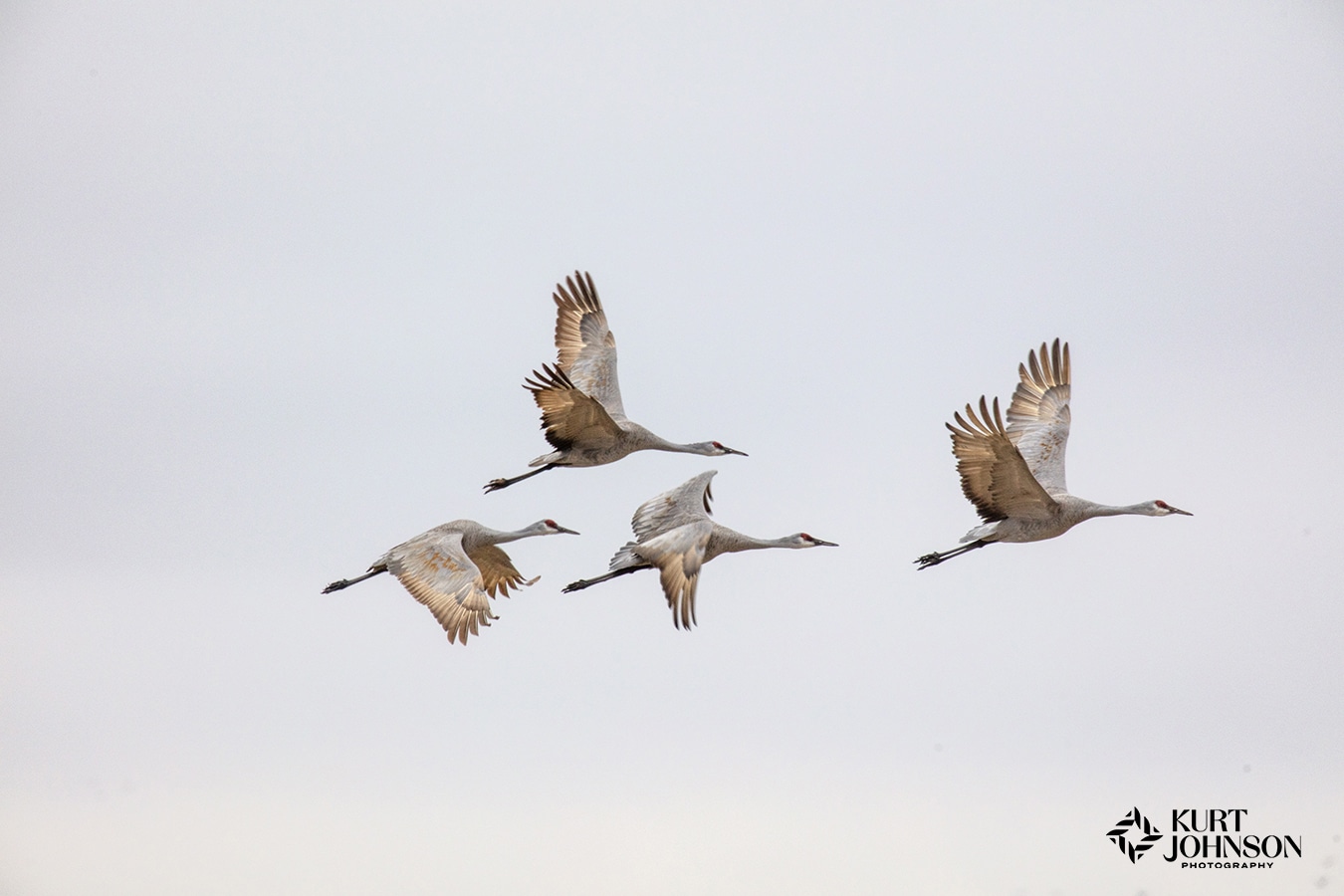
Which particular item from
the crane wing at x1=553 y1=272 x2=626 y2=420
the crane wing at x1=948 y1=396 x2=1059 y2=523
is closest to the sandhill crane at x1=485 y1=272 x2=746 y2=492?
the crane wing at x1=553 y1=272 x2=626 y2=420

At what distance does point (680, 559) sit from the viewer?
1107 inches

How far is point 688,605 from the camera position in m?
26.9

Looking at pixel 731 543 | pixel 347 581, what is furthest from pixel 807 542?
pixel 347 581

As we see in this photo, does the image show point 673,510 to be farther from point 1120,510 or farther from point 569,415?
point 1120,510

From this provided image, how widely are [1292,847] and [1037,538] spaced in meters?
11.3

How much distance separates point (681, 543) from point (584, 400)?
360 centimetres

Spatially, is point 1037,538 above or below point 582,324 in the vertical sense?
below

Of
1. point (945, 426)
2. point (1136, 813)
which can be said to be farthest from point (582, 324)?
point (1136, 813)

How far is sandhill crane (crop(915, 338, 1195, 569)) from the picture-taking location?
29562mm

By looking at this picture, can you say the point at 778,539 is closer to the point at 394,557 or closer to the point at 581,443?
the point at 581,443

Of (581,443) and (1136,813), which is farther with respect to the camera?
(1136,813)

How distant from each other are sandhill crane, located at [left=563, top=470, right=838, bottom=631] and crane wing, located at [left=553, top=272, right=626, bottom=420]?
3.04 meters

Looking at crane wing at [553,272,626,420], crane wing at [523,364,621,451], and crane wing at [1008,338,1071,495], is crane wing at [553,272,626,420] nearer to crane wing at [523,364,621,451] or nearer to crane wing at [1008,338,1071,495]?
crane wing at [523,364,621,451]

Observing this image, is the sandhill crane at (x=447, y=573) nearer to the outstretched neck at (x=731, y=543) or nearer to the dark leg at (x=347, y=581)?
the dark leg at (x=347, y=581)
